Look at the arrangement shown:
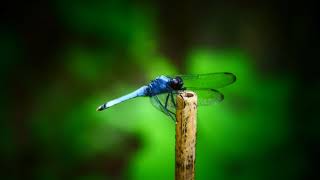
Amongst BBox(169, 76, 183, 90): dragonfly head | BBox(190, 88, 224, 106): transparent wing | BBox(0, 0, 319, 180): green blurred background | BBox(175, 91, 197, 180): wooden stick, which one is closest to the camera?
BBox(175, 91, 197, 180): wooden stick

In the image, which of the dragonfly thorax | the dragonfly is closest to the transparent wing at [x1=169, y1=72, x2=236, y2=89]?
the dragonfly

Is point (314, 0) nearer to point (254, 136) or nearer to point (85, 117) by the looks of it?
point (254, 136)

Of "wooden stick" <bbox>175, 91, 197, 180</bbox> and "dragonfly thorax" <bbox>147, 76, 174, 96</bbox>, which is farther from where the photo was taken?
"dragonfly thorax" <bbox>147, 76, 174, 96</bbox>

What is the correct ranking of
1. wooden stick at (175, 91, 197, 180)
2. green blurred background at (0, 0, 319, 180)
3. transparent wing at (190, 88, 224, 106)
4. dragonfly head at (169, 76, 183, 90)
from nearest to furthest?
wooden stick at (175, 91, 197, 180)
dragonfly head at (169, 76, 183, 90)
transparent wing at (190, 88, 224, 106)
green blurred background at (0, 0, 319, 180)

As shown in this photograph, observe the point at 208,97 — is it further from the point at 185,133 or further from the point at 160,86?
the point at 185,133

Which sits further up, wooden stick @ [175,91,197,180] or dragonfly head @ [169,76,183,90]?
dragonfly head @ [169,76,183,90]

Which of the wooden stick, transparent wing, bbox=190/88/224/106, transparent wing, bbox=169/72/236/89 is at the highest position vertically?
transparent wing, bbox=169/72/236/89

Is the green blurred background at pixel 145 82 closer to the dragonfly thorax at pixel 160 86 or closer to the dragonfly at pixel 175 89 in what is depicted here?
the dragonfly at pixel 175 89

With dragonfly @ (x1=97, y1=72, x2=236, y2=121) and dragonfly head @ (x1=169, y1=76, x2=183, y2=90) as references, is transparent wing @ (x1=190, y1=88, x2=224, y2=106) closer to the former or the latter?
dragonfly @ (x1=97, y1=72, x2=236, y2=121)

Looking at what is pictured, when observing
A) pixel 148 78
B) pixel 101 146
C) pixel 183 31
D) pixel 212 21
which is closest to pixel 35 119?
pixel 101 146
